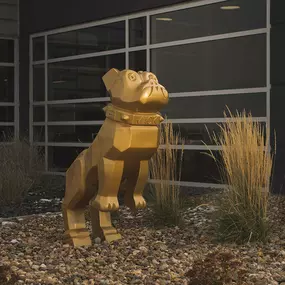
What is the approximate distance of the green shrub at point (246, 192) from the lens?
5492mm

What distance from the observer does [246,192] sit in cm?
557

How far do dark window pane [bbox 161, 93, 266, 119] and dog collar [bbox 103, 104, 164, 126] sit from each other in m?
4.28

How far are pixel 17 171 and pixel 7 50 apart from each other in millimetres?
5519

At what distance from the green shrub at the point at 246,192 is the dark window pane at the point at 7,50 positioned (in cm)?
902

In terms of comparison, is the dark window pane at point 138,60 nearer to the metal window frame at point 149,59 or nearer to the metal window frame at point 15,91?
the metal window frame at point 149,59

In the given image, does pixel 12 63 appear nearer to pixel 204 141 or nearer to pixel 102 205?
pixel 204 141

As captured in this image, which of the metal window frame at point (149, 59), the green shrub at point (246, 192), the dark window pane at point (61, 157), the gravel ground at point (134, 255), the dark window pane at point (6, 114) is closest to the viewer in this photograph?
the gravel ground at point (134, 255)

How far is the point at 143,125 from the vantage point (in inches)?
199

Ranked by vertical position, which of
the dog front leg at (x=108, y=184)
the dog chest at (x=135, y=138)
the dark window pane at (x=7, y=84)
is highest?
the dark window pane at (x=7, y=84)

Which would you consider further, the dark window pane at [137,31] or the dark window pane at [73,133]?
the dark window pane at [73,133]

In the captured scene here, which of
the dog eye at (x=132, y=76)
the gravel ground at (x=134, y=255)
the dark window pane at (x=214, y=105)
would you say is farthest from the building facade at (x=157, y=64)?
the dog eye at (x=132, y=76)

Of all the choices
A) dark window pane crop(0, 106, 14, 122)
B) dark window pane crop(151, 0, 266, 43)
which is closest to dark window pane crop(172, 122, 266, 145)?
dark window pane crop(151, 0, 266, 43)

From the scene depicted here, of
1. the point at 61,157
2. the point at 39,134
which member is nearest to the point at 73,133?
the point at 61,157

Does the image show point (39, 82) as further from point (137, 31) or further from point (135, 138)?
point (135, 138)
